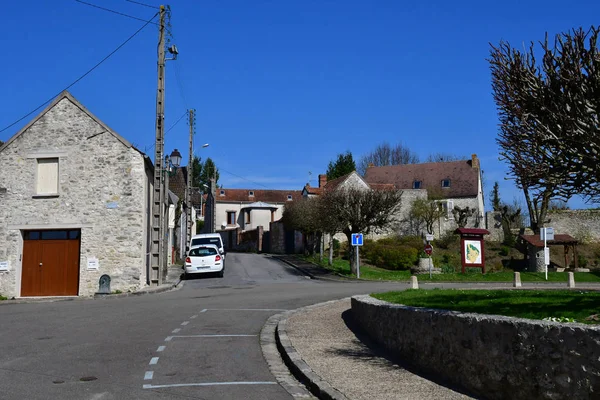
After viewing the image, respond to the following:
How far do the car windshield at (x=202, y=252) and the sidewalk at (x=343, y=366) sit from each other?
1784 centimetres

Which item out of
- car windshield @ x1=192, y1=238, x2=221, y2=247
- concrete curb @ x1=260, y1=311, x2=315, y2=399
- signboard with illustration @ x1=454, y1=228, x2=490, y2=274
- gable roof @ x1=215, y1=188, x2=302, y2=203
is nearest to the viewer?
concrete curb @ x1=260, y1=311, x2=315, y2=399

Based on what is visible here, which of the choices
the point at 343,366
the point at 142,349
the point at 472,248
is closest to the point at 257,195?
the point at 472,248

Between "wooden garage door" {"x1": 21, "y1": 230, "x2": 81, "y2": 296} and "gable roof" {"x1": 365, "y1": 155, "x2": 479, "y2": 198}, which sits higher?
"gable roof" {"x1": 365, "y1": 155, "x2": 479, "y2": 198}

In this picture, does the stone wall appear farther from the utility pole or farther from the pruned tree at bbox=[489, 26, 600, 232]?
the utility pole

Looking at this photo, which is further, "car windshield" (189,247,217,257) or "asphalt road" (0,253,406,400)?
"car windshield" (189,247,217,257)

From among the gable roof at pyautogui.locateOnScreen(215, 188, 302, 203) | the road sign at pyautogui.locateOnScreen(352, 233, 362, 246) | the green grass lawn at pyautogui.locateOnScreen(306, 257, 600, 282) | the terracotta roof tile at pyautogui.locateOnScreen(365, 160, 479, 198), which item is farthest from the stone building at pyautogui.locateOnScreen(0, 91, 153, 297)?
the gable roof at pyautogui.locateOnScreen(215, 188, 302, 203)

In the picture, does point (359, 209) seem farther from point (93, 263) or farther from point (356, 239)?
point (93, 263)

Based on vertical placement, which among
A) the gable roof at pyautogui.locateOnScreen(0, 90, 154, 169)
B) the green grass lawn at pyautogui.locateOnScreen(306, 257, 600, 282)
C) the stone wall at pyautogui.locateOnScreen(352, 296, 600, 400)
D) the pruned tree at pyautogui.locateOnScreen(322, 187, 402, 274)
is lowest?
the green grass lawn at pyautogui.locateOnScreen(306, 257, 600, 282)

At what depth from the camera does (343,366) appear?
8.83 meters

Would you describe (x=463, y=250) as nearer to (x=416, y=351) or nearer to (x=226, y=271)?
(x=226, y=271)

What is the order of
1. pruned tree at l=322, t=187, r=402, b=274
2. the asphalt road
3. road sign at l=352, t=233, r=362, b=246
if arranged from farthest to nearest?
1. pruned tree at l=322, t=187, r=402, b=274
2. road sign at l=352, t=233, r=362, b=246
3. the asphalt road

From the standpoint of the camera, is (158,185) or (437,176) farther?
(437,176)

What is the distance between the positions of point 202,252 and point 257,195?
44.1 meters

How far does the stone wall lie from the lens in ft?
17.6
